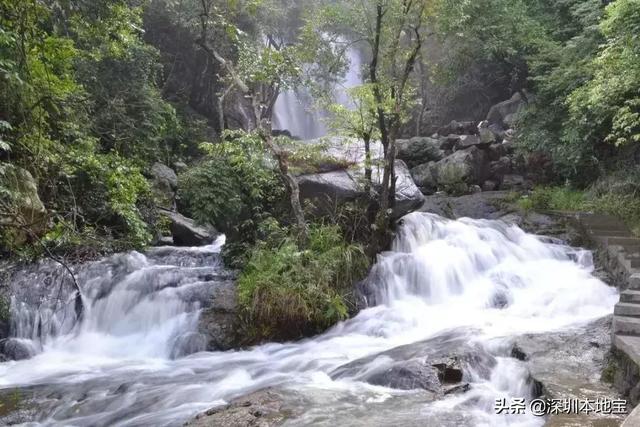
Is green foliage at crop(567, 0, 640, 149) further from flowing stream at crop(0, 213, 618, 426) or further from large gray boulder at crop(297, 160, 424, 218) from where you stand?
large gray boulder at crop(297, 160, 424, 218)

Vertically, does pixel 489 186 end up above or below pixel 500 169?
below

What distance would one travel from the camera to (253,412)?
505 centimetres

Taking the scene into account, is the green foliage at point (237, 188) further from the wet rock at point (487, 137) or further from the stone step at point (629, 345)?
the wet rock at point (487, 137)

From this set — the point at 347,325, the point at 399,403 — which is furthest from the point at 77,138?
the point at 399,403

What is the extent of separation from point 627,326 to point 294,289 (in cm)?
473

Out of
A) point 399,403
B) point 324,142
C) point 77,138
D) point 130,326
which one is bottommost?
point 399,403

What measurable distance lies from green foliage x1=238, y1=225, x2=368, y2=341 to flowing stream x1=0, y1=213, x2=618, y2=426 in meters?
0.30

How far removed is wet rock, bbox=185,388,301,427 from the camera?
4824mm

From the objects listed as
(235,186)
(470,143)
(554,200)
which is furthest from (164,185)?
(554,200)

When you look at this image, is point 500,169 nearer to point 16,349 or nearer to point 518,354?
point 518,354

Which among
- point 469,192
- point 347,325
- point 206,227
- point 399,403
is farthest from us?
→ point 469,192

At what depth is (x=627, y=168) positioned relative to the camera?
497 inches

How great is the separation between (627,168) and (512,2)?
821 centimetres

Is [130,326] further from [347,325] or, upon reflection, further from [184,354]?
[347,325]
